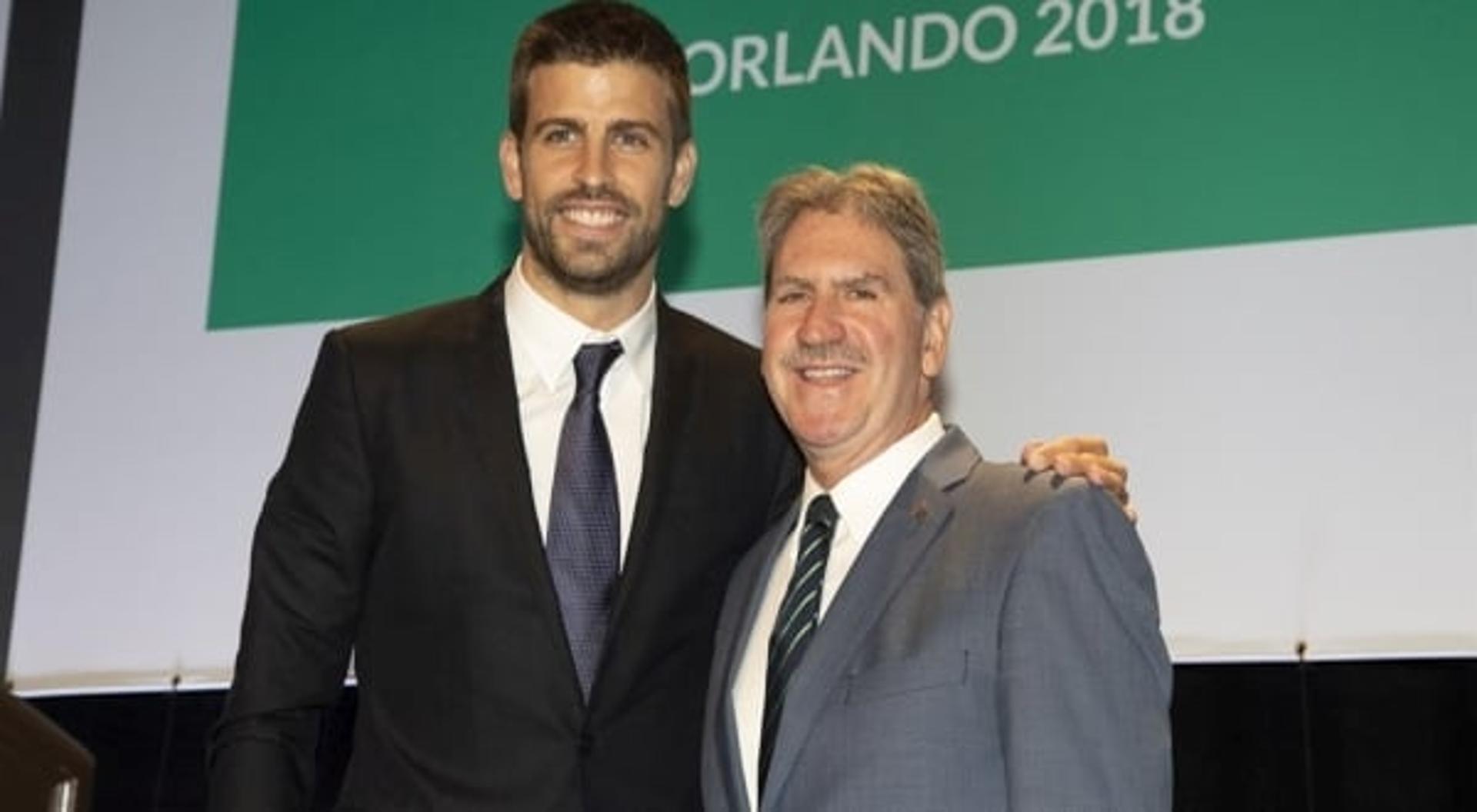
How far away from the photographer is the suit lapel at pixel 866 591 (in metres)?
2.34

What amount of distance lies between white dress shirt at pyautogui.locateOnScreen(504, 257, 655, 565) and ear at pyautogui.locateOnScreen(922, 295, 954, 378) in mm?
358

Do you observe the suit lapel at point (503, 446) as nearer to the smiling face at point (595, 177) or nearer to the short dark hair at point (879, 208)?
the smiling face at point (595, 177)

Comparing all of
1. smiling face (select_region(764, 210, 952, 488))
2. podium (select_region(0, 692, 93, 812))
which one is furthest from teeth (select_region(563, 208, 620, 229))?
podium (select_region(0, 692, 93, 812))

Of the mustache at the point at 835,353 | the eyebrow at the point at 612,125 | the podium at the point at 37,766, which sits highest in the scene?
the eyebrow at the point at 612,125

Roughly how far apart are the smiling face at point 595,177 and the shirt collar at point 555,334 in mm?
21

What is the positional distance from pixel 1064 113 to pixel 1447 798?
3.88ft

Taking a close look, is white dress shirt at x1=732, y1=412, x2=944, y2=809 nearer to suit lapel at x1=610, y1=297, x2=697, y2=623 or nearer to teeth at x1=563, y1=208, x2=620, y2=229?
suit lapel at x1=610, y1=297, x2=697, y2=623

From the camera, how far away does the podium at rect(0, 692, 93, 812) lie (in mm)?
1576

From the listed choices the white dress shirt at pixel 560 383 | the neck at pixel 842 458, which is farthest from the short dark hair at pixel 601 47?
the neck at pixel 842 458

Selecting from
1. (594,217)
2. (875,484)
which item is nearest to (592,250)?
(594,217)

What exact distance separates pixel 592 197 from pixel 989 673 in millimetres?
764

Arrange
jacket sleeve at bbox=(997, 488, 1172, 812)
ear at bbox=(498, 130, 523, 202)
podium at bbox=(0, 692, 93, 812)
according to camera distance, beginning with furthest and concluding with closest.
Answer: ear at bbox=(498, 130, 523, 202) < jacket sleeve at bbox=(997, 488, 1172, 812) < podium at bbox=(0, 692, 93, 812)

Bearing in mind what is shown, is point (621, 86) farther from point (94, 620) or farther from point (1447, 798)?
point (94, 620)

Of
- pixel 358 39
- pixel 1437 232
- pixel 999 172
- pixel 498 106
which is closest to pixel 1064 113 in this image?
pixel 999 172
